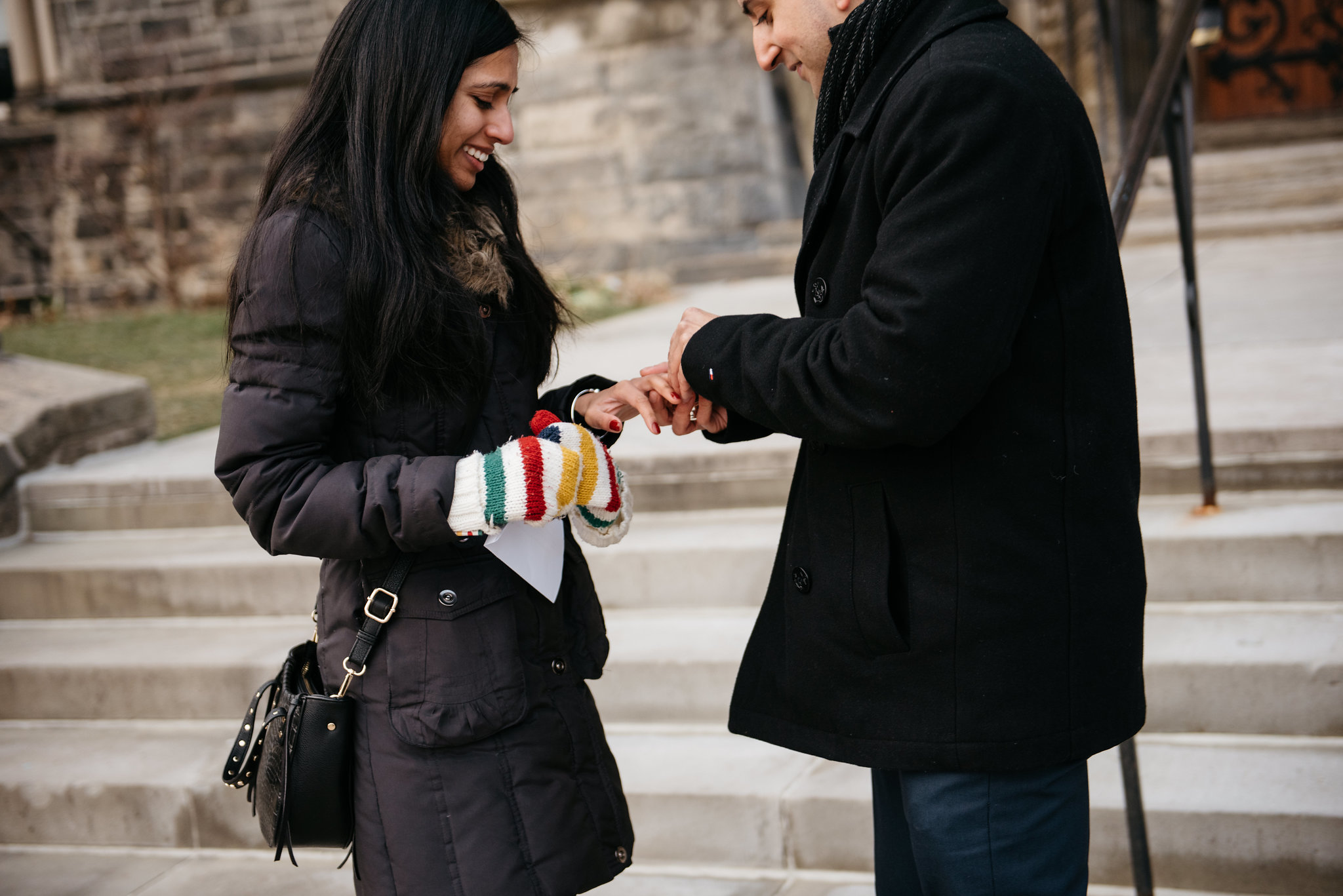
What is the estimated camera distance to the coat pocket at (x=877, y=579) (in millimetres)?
1462

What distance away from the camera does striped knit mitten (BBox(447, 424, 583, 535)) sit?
1622 millimetres

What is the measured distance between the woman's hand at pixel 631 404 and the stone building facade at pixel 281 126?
297 inches

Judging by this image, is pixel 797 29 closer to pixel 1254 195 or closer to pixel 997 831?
pixel 997 831

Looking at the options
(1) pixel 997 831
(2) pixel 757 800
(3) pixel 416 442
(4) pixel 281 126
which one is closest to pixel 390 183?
(3) pixel 416 442

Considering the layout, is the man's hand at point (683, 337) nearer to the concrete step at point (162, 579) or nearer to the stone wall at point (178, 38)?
the concrete step at point (162, 579)

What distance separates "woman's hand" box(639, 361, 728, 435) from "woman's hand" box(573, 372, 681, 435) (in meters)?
0.01

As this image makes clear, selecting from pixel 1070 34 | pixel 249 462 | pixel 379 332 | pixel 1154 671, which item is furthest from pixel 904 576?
pixel 1070 34

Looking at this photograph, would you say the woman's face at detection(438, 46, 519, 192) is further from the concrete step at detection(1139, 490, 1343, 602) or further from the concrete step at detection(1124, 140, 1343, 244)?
the concrete step at detection(1124, 140, 1343, 244)

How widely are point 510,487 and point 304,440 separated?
29cm

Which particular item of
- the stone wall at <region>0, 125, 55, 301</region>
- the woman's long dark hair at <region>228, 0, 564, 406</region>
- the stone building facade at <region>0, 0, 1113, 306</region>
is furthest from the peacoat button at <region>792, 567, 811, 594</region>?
the stone wall at <region>0, 125, 55, 301</region>

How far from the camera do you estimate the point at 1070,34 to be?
8.94 metres

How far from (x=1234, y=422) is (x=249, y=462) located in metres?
2.68

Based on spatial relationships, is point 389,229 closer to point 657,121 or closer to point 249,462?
point 249,462

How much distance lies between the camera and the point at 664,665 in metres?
3.15
